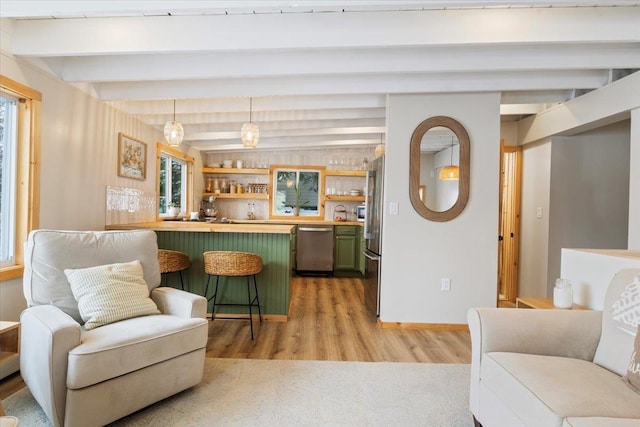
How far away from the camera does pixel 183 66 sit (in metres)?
2.85

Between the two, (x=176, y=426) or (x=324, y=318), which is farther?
(x=324, y=318)

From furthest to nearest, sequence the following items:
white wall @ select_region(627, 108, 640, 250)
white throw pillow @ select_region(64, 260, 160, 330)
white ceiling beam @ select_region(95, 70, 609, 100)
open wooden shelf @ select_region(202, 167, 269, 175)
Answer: open wooden shelf @ select_region(202, 167, 269, 175), white ceiling beam @ select_region(95, 70, 609, 100), white wall @ select_region(627, 108, 640, 250), white throw pillow @ select_region(64, 260, 160, 330)

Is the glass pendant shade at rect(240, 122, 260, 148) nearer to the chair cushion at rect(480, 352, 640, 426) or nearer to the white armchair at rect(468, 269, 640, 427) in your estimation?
the white armchair at rect(468, 269, 640, 427)

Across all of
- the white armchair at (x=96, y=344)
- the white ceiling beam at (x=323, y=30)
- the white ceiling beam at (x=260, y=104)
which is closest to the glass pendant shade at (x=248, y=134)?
the white ceiling beam at (x=260, y=104)

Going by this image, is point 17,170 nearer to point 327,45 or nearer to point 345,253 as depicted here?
point 327,45

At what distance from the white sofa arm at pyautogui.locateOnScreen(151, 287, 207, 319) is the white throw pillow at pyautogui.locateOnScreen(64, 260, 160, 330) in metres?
0.08

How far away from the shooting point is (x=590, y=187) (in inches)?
157

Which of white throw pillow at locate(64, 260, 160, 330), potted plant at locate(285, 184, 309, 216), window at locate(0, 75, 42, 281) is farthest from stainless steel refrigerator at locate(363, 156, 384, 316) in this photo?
window at locate(0, 75, 42, 281)

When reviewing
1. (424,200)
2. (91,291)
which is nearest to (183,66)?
(91,291)

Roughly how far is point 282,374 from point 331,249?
11.8ft

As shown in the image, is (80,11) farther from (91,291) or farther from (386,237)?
(386,237)

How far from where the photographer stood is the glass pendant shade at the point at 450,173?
11.4 ft

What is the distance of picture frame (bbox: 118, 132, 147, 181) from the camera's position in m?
3.71

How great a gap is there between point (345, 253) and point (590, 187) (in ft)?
11.6
